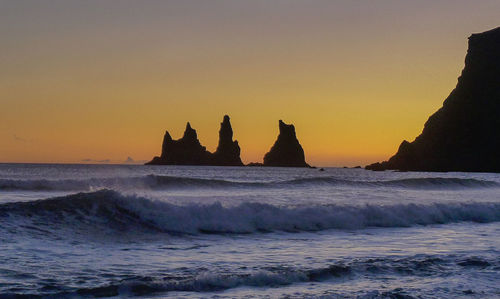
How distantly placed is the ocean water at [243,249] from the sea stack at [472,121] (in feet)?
339

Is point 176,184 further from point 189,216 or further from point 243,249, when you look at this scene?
point 243,249

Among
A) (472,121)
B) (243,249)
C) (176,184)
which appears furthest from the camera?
(472,121)

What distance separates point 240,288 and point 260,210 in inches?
384

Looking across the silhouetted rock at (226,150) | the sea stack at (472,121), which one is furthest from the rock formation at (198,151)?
the sea stack at (472,121)

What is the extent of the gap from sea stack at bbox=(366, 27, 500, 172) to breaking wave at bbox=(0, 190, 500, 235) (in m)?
106

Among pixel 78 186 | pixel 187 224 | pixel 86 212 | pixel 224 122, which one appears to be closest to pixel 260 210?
pixel 187 224

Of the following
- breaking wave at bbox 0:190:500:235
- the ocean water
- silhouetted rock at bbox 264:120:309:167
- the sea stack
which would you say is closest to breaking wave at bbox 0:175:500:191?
breaking wave at bbox 0:190:500:235

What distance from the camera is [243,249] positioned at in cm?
1301

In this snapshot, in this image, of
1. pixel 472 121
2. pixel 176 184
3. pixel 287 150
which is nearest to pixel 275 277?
pixel 176 184

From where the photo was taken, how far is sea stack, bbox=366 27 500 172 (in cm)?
11931

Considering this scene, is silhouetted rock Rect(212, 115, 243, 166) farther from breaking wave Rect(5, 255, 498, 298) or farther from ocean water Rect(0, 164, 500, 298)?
breaking wave Rect(5, 255, 498, 298)

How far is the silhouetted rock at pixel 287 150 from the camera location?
190m

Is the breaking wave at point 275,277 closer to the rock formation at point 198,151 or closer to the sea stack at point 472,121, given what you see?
the sea stack at point 472,121

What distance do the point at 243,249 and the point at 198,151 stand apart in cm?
18375
